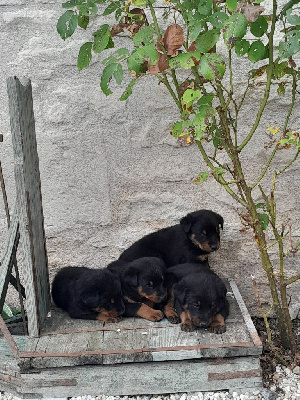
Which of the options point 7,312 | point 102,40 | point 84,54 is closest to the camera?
point 102,40

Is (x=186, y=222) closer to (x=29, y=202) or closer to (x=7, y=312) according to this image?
(x=29, y=202)

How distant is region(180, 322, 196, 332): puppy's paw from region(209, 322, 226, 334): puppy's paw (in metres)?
0.12

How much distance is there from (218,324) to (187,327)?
21 centimetres

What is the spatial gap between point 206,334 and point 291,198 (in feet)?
4.68

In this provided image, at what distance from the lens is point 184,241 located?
14.9 ft

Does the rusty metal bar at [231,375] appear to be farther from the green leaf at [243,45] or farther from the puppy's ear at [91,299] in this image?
the green leaf at [243,45]

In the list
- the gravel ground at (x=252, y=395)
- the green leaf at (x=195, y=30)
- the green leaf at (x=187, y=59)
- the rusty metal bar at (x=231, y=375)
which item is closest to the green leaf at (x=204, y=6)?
the green leaf at (x=195, y=30)

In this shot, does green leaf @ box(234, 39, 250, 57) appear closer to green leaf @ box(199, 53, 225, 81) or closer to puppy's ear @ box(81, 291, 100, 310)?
green leaf @ box(199, 53, 225, 81)

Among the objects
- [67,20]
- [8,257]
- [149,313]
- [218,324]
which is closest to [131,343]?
[149,313]

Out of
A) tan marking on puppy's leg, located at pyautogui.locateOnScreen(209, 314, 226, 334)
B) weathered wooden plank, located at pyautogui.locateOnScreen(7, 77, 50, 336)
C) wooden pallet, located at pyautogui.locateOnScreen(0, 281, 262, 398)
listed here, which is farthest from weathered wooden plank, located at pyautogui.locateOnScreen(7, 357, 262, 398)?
weathered wooden plank, located at pyautogui.locateOnScreen(7, 77, 50, 336)

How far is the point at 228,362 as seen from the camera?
3.73 metres

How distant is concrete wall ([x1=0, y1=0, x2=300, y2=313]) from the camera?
14.7 ft

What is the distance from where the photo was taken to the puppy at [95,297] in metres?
4.06

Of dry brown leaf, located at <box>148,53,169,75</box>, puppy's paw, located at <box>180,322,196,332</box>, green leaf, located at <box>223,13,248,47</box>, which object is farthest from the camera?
puppy's paw, located at <box>180,322,196,332</box>
